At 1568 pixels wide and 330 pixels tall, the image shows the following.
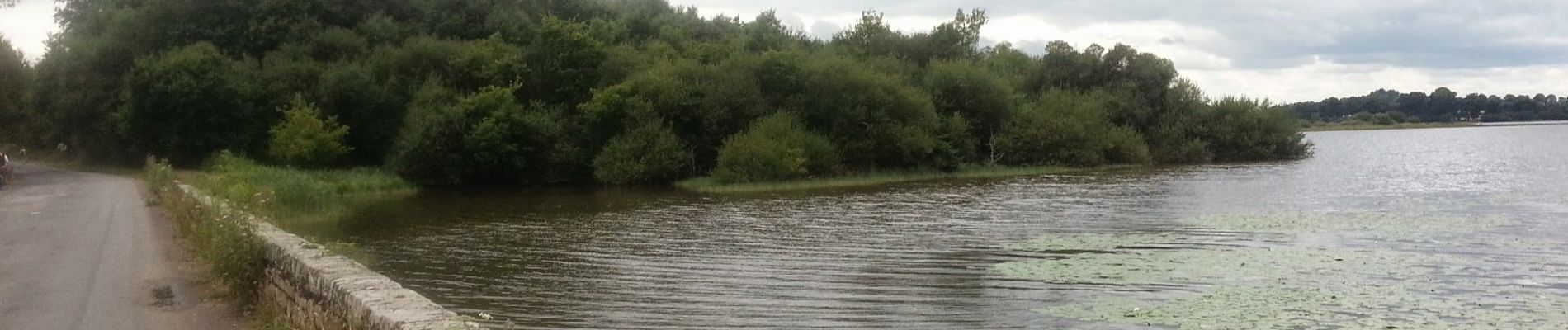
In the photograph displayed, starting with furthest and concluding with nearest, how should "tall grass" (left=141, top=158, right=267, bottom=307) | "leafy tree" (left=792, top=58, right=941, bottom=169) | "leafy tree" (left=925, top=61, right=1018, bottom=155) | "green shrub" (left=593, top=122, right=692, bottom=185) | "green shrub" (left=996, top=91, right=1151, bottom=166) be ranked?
1. "leafy tree" (left=925, top=61, right=1018, bottom=155)
2. "green shrub" (left=996, top=91, right=1151, bottom=166)
3. "leafy tree" (left=792, top=58, right=941, bottom=169)
4. "green shrub" (left=593, top=122, right=692, bottom=185)
5. "tall grass" (left=141, top=158, right=267, bottom=307)

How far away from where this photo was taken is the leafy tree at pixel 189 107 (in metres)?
47.6

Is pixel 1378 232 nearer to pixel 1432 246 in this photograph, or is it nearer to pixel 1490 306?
pixel 1432 246

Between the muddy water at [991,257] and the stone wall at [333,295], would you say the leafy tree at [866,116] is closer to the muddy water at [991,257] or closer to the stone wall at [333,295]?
the muddy water at [991,257]

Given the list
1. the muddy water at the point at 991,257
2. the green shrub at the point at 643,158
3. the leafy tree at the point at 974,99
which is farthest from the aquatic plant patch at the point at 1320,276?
the leafy tree at the point at 974,99

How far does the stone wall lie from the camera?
8773 mm

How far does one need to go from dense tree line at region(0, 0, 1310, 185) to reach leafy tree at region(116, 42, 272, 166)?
97mm

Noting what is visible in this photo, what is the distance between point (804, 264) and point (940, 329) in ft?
19.9

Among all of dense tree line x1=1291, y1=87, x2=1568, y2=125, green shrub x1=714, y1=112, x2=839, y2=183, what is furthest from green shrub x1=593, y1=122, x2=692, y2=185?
dense tree line x1=1291, y1=87, x2=1568, y2=125

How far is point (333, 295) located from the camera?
10.4 meters

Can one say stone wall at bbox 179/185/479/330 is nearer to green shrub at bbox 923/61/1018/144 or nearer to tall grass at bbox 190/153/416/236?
tall grass at bbox 190/153/416/236

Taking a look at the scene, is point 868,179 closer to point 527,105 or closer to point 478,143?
point 478,143

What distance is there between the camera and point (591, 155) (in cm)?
5144

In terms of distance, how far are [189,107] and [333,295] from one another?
43.2 meters

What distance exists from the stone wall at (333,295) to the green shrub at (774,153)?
3162 centimetres
